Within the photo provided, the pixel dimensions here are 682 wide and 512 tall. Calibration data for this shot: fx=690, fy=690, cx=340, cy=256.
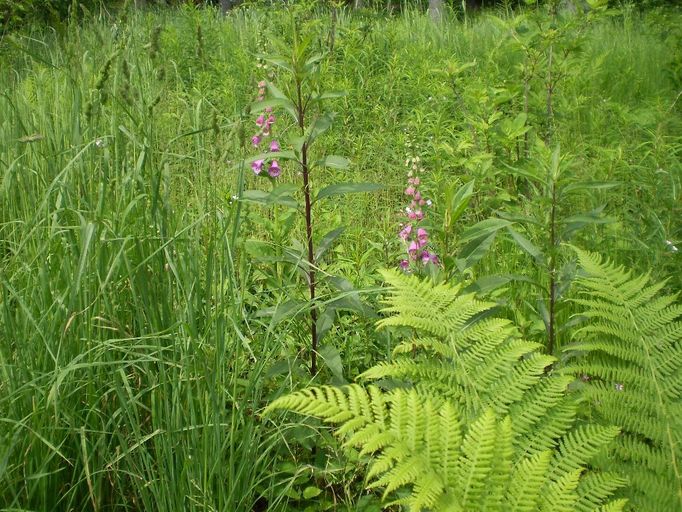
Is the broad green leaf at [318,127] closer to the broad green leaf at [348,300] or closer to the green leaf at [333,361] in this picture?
the broad green leaf at [348,300]

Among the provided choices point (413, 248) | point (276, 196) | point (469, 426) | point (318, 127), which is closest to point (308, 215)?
point (276, 196)

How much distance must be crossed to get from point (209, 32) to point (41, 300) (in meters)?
5.09

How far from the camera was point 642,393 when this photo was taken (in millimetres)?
1543

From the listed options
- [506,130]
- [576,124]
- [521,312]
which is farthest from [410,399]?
[576,124]

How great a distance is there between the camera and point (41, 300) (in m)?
1.79

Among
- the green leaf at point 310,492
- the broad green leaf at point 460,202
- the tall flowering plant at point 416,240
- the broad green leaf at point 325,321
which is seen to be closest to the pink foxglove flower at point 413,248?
the tall flowering plant at point 416,240

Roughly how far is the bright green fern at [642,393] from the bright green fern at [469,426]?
8 centimetres

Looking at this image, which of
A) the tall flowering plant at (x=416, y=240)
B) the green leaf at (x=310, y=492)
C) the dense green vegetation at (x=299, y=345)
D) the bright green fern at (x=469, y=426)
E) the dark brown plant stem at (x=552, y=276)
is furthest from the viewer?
the tall flowering plant at (x=416, y=240)

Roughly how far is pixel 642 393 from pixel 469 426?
504 millimetres

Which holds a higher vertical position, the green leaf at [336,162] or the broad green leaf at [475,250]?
the green leaf at [336,162]

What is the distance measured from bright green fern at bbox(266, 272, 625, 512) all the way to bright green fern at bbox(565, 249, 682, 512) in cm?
8

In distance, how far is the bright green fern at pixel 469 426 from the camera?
3.76 feet

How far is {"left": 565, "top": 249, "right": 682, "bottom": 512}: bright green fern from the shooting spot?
139 cm

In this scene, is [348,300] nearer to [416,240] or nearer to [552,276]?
[416,240]
